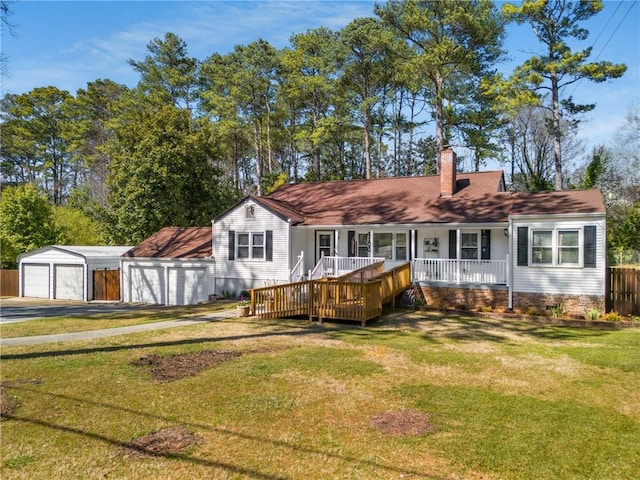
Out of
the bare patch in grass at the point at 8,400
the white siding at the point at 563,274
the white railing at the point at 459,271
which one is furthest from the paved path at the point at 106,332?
the white siding at the point at 563,274

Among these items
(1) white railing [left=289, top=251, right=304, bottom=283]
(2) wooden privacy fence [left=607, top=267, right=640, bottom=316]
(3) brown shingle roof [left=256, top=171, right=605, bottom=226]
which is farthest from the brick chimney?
(2) wooden privacy fence [left=607, top=267, right=640, bottom=316]

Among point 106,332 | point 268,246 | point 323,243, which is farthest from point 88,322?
point 323,243

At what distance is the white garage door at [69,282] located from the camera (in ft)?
86.5

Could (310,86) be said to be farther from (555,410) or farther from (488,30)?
(555,410)

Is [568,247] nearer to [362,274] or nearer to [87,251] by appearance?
[362,274]

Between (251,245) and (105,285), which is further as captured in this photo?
(105,285)

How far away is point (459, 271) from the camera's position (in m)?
17.1

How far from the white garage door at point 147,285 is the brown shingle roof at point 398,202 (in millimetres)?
8286

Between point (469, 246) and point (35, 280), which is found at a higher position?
point (469, 246)

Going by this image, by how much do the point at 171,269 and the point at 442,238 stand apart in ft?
47.8

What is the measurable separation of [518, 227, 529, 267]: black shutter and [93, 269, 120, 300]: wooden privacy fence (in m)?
22.3

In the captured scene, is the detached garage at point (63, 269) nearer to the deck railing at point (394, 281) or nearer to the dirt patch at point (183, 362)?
the deck railing at point (394, 281)

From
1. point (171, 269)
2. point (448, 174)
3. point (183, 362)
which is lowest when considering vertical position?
point (183, 362)

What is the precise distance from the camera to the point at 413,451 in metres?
5.14
